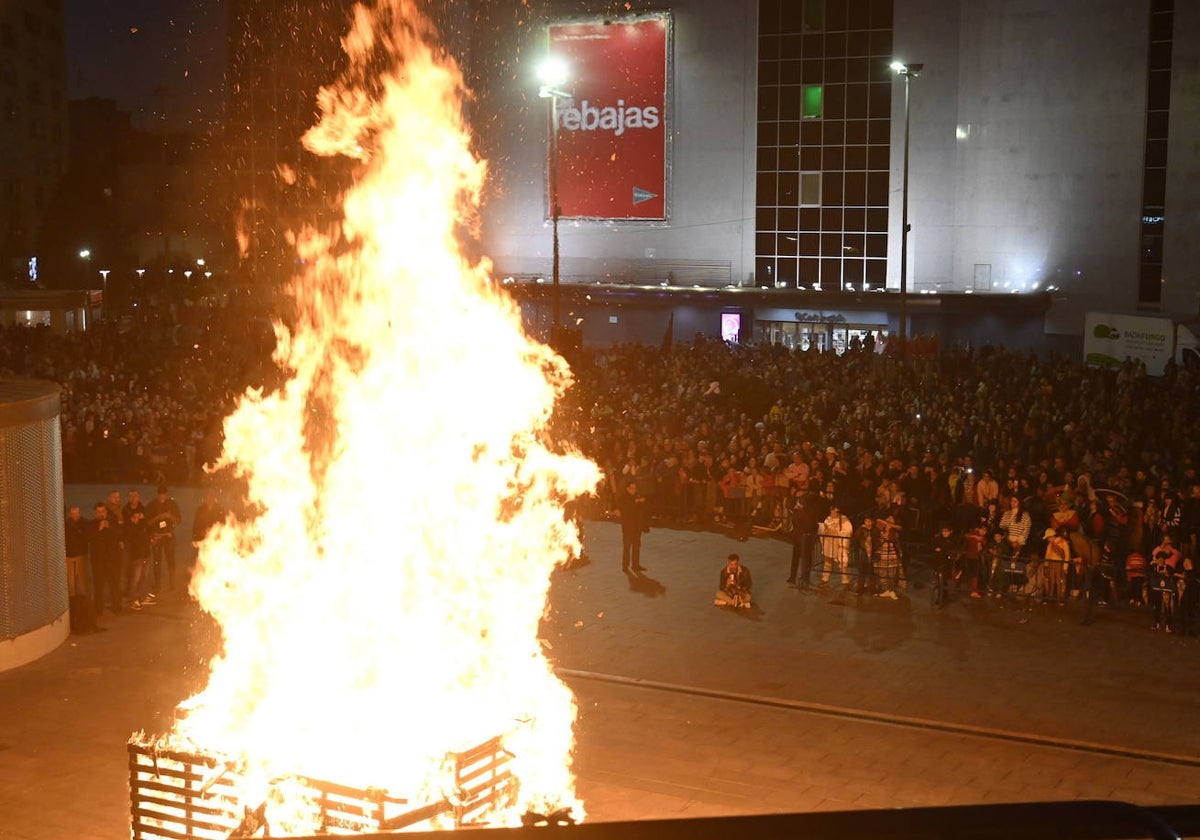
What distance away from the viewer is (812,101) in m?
44.4

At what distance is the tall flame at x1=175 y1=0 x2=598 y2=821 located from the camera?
30.9ft

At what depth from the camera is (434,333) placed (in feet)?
37.0

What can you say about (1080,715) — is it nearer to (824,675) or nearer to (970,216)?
(824,675)

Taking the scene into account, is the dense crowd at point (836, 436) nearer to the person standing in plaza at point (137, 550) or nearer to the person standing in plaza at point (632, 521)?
the person standing in plaza at point (632, 521)

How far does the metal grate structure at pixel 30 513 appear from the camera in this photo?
14.6m

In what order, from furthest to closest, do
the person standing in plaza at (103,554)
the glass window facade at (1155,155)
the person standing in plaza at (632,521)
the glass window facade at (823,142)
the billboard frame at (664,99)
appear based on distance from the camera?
the billboard frame at (664,99) → the glass window facade at (823,142) → the glass window facade at (1155,155) → the person standing in plaza at (632,521) → the person standing in plaza at (103,554)

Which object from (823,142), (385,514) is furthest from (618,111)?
(385,514)

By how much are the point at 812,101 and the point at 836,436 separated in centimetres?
2387

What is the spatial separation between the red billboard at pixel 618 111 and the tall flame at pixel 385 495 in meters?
34.2

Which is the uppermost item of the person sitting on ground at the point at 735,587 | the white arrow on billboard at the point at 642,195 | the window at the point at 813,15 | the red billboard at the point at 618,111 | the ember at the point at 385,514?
the window at the point at 813,15

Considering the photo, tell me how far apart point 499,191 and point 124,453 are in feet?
80.5

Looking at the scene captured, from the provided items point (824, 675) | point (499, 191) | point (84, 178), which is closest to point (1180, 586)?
point (824, 675)

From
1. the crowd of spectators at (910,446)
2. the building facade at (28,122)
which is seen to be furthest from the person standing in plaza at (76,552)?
the building facade at (28,122)

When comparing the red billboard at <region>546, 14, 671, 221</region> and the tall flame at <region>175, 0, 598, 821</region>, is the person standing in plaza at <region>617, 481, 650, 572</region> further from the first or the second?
the red billboard at <region>546, 14, 671, 221</region>
